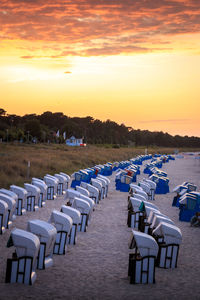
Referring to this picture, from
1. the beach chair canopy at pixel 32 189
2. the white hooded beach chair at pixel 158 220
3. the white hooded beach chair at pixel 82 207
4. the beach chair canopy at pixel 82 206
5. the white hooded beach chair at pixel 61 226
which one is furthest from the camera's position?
the beach chair canopy at pixel 32 189

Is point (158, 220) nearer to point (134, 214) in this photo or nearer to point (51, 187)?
point (134, 214)

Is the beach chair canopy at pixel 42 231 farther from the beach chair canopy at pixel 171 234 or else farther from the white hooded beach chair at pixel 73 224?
the beach chair canopy at pixel 171 234

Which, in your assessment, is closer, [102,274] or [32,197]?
[102,274]

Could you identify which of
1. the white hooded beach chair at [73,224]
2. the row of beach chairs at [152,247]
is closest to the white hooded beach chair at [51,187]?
the row of beach chairs at [152,247]

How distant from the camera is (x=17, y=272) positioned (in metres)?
8.14

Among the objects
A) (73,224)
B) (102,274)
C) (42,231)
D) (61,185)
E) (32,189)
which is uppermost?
(42,231)

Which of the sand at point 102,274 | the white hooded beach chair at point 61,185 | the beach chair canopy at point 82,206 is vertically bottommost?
the sand at point 102,274

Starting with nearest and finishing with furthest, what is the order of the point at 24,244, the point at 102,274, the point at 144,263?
the point at 24,244 → the point at 144,263 → the point at 102,274

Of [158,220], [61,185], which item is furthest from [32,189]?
[158,220]

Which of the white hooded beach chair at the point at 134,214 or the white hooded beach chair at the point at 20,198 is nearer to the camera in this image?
the white hooded beach chair at the point at 134,214

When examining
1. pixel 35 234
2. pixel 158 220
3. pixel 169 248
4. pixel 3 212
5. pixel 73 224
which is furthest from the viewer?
pixel 3 212

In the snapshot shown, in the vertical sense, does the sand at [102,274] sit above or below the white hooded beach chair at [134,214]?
below

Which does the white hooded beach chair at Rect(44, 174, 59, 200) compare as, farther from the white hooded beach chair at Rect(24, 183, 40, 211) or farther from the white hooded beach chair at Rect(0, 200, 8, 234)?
the white hooded beach chair at Rect(0, 200, 8, 234)

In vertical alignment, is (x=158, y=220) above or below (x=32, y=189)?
above
